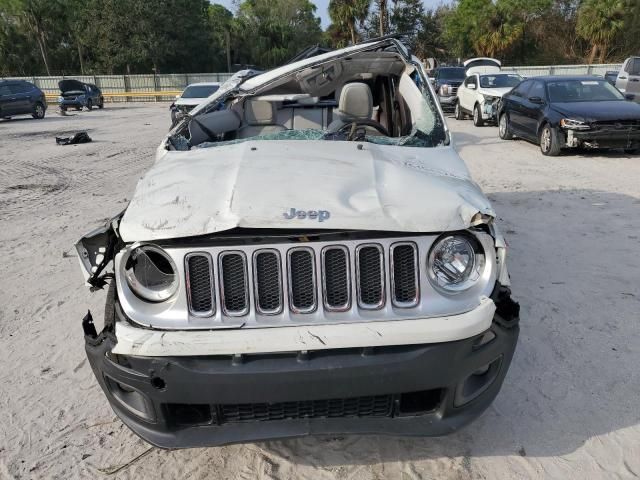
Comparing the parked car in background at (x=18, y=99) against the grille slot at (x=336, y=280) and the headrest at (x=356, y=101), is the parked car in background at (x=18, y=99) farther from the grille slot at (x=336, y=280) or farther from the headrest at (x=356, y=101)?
the grille slot at (x=336, y=280)

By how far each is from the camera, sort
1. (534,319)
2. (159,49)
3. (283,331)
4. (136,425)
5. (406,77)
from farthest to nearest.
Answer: (159,49) → (406,77) → (534,319) → (136,425) → (283,331)

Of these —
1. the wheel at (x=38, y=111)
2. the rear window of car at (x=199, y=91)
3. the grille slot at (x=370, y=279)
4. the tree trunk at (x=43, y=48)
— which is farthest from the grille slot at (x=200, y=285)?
the tree trunk at (x=43, y=48)

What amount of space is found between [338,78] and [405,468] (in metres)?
3.45

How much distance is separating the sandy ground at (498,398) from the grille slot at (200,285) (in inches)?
35.5

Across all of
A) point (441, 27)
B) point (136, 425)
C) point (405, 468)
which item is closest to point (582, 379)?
point (405, 468)

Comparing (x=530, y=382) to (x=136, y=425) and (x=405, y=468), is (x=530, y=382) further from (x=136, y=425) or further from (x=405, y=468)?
(x=136, y=425)

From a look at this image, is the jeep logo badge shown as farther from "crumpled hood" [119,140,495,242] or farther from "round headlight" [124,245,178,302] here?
"round headlight" [124,245,178,302]

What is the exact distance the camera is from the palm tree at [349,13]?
4712cm

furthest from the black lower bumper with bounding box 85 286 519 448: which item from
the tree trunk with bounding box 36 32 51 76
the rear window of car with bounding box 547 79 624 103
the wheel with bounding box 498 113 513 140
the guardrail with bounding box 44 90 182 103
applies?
the tree trunk with bounding box 36 32 51 76

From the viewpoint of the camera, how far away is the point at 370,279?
2178 mm

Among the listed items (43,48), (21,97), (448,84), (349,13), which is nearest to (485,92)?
(448,84)

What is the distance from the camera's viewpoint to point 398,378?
→ 82.3 inches

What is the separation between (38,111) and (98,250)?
22728 mm

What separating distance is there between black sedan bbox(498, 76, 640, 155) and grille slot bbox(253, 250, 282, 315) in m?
9.00
